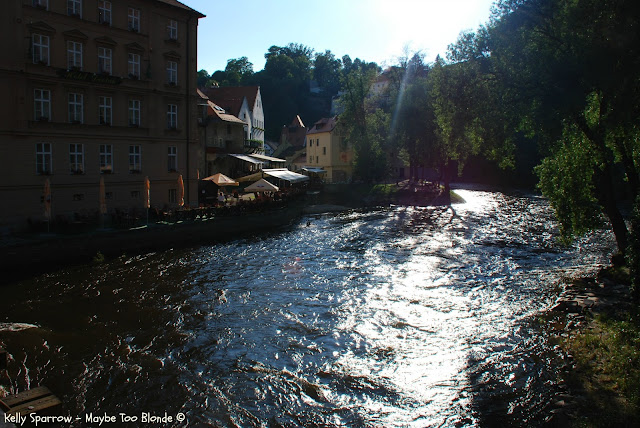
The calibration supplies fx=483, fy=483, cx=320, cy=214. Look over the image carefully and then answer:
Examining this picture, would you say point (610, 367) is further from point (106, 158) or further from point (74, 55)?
point (74, 55)

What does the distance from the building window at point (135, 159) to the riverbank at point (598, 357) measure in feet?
87.2

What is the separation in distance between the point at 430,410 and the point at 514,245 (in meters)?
20.3

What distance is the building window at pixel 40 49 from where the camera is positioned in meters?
27.0

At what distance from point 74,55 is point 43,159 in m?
6.62

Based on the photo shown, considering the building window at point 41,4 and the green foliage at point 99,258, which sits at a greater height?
the building window at point 41,4

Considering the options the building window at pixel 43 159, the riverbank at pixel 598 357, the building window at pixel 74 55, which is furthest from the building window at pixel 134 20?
the riverbank at pixel 598 357

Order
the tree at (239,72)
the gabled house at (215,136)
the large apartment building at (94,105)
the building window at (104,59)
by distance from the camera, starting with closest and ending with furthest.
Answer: the large apartment building at (94,105), the building window at (104,59), the gabled house at (215,136), the tree at (239,72)

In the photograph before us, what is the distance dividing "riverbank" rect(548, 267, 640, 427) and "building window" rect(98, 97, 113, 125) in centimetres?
2740

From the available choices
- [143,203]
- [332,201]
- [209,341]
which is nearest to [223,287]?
[209,341]

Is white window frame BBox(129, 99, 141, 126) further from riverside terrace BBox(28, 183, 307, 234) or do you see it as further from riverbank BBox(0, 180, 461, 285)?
riverbank BBox(0, 180, 461, 285)

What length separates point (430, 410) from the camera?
9.87m

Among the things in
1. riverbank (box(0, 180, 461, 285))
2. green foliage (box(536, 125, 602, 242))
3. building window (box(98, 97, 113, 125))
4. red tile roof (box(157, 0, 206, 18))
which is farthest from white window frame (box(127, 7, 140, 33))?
green foliage (box(536, 125, 602, 242))

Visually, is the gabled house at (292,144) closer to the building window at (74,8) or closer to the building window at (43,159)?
the building window at (74,8)

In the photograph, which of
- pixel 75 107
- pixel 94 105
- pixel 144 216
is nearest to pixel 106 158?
pixel 94 105
